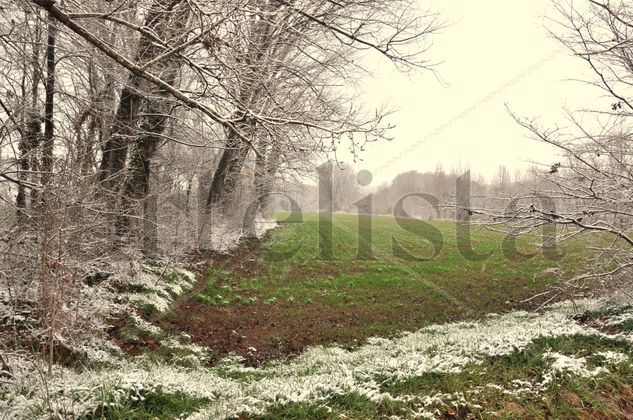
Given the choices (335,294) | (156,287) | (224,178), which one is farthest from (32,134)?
(224,178)

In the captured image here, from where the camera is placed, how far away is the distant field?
9.62m

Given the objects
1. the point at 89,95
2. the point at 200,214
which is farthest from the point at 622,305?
the point at 200,214

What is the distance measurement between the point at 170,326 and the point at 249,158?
11726mm

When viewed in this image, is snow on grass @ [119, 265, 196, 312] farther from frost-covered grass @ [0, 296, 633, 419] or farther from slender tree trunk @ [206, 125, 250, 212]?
slender tree trunk @ [206, 125, 250, 212]

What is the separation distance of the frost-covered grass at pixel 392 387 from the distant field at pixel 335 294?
2.92 metres

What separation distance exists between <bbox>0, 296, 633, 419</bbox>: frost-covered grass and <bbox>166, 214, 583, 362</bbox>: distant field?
292 cm

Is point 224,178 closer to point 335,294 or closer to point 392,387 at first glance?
point 335,294

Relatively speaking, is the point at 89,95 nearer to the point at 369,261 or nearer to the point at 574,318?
the point at 574,318

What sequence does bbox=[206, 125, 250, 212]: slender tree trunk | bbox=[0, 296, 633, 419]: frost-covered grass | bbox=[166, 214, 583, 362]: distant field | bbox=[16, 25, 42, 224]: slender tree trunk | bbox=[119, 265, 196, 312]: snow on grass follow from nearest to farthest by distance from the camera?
bbox=[0, 296, 633, 419]: frost-covered grass
bbox=[16, 25, 42, 224]: slender tree trunk
bbox=[119, 265, 196, 312]: snow on grass
bbox=[166, 214, 583, 362]: distant field
bbox=[206, 125, 250, 212]: slender tree trunk

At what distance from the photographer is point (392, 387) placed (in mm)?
4957

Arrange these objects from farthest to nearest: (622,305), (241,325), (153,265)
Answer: (153,265) → (241,325) → (622,305)

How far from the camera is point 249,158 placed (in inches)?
779

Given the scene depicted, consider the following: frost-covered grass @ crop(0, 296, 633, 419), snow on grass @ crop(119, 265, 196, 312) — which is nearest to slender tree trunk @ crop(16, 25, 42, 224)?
frost-covered grass @ crop(0, 296, 633, 419)

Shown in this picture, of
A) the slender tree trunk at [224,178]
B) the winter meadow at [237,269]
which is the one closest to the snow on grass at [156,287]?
the winter meadow at [237,269]
